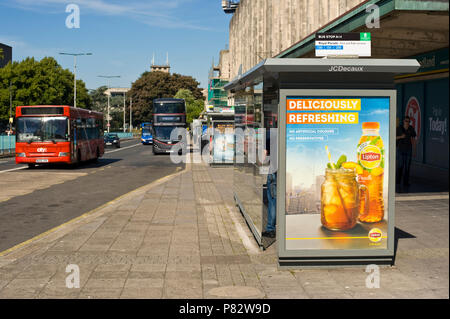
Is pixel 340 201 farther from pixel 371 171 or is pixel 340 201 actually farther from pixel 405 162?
pixel 405 162

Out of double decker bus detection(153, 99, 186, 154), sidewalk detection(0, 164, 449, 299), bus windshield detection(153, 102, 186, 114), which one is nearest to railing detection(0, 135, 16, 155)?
double decker bus detection(153, 99, 186, 154)

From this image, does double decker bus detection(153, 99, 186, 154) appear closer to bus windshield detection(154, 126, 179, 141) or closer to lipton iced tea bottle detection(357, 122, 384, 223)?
bus windshield detection(154, 126, 179, 141)

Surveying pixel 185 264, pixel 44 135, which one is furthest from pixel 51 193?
pixel 185 264

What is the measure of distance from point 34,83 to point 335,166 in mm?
72357

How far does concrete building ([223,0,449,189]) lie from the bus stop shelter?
70 centimetres

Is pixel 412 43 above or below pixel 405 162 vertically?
above

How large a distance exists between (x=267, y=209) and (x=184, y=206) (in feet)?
15.9

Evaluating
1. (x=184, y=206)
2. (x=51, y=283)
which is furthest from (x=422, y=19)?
(x=51, y=283)

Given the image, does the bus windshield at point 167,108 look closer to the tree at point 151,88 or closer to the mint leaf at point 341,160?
the mint leaf at point 341,160

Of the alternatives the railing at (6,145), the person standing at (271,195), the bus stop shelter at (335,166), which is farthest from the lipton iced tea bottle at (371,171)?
the railing at (6,145)

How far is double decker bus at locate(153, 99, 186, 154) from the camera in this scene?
38531mm

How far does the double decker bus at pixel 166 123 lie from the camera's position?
3853cm

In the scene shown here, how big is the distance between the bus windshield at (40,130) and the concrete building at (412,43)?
8.71 metres

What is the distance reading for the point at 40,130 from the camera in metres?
23.7
